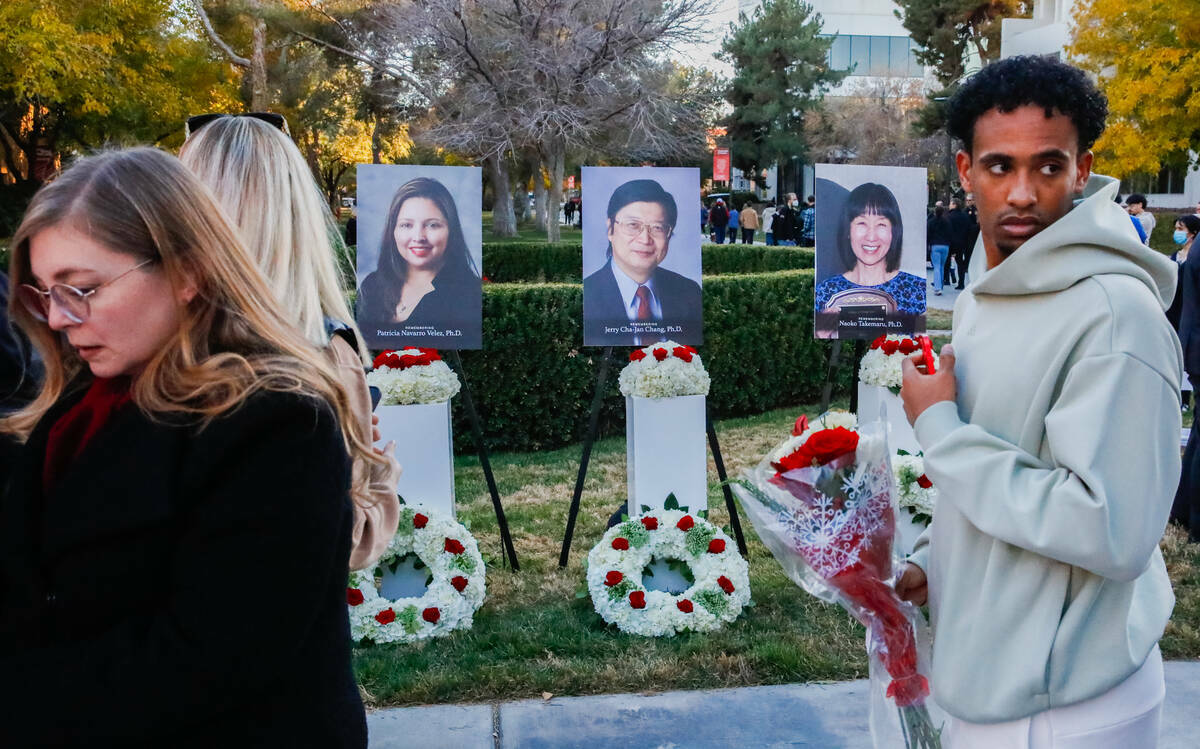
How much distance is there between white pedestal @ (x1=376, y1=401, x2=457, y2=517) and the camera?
16.3 ft

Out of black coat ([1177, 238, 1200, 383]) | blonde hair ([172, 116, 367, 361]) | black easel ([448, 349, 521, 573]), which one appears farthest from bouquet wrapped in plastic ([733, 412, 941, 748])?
black coat ([1177, 238, 1200, 383])

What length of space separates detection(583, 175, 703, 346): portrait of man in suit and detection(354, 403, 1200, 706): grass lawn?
4.10ft

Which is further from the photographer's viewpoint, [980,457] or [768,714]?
[768,714]

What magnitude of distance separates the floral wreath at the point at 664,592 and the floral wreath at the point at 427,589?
1.82 feet

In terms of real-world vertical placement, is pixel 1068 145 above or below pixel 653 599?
above

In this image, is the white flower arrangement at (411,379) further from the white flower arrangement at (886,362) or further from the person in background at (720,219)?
the person in background at (720,219)

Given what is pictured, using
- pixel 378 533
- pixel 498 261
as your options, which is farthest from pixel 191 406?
pixel 498 261

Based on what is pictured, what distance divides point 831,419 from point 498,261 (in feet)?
49.4

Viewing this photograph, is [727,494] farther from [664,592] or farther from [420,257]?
[420,257]

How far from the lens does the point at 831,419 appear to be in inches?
138

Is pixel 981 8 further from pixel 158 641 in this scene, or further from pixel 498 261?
pixel 158 641

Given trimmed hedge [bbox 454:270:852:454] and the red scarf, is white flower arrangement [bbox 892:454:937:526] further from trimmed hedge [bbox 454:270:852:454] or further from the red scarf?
the red scarf

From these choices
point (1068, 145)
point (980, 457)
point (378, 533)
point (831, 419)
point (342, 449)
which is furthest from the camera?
point (831, 419)

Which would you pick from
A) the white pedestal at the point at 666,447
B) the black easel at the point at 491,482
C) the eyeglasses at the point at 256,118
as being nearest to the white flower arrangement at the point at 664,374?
the white pedestal at the point at 666,447
